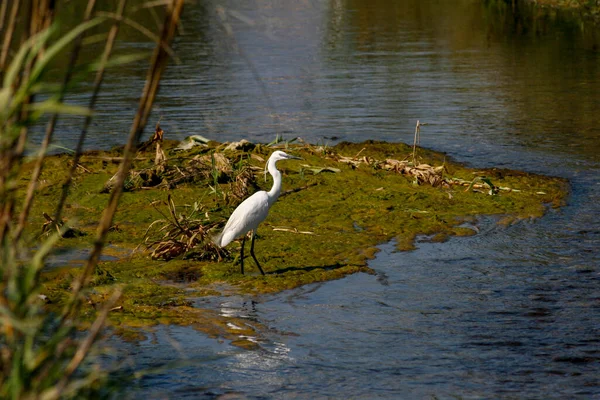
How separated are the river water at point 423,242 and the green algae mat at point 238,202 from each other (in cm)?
33

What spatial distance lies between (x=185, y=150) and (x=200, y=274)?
492 cm

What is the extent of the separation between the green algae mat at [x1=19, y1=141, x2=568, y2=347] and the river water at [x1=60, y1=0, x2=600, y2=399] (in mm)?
331

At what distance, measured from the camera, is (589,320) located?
310 inches

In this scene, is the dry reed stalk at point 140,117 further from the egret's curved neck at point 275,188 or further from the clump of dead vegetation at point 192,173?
the clump of dead vegetation at point 192,173

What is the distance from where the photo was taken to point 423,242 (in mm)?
10391

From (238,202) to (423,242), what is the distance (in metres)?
2.45

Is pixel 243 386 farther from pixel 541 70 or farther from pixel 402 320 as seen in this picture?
pixel 541 70

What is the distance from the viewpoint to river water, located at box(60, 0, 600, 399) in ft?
22.4

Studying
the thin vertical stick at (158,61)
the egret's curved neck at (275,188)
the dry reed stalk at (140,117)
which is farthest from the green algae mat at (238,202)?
the thin vertical stick at (158,61)

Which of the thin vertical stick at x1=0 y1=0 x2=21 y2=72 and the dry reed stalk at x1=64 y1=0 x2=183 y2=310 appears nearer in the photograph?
the dry reed stalk at x1=64 y1=0 x2=183 y2=310

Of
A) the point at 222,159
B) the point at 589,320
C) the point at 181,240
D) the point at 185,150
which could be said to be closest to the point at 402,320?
the point at 589,320

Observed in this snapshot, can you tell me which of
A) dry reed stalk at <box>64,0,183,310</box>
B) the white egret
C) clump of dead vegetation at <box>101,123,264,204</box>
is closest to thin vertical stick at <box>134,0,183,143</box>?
dry reed stalk at <box>64,0,183,310</box>

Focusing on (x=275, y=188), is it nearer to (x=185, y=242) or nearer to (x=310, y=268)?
(x=310, y=268)

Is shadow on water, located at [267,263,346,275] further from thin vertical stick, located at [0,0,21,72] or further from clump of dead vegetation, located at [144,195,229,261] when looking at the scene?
thin vertical stick, located at [0,0,21,72]
